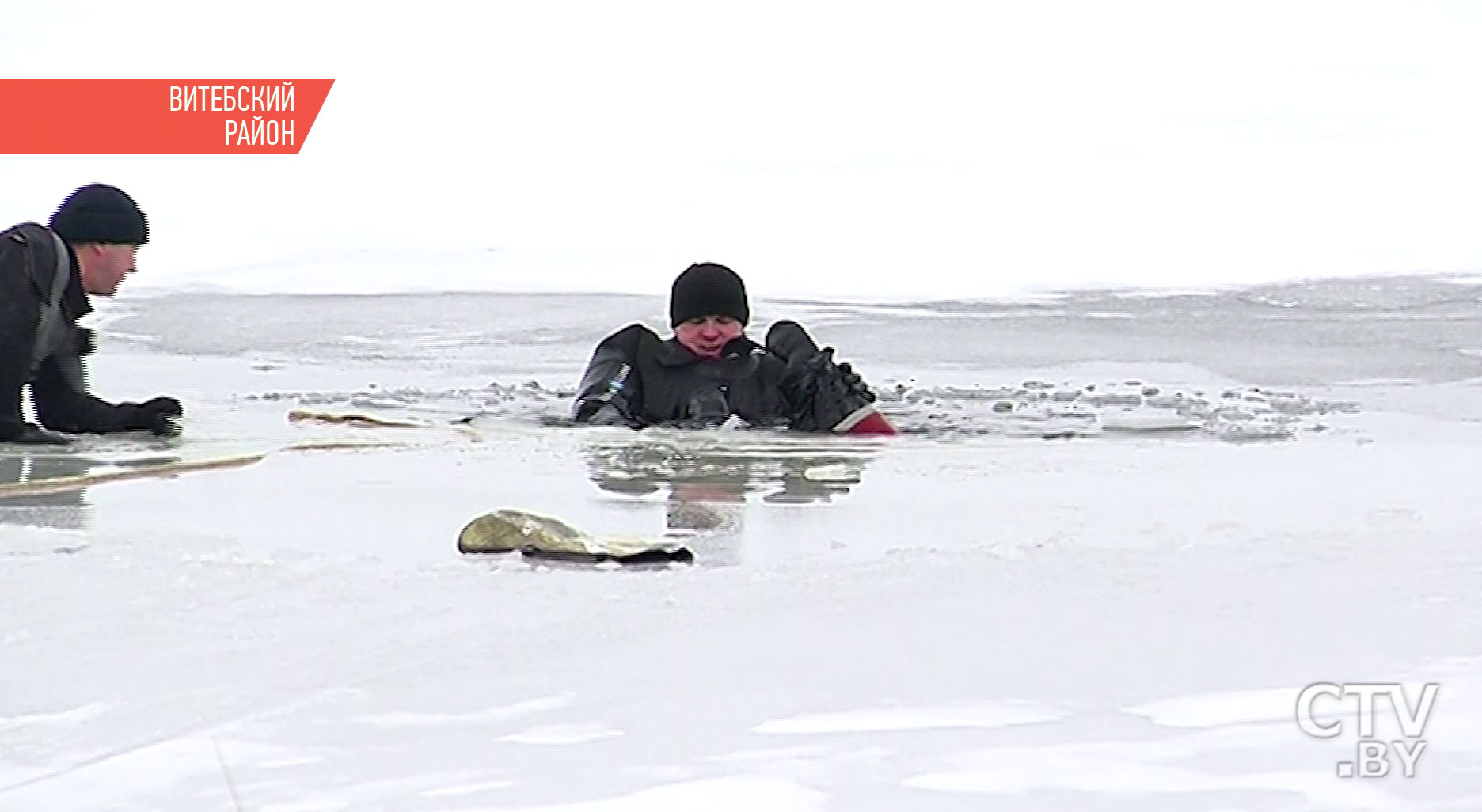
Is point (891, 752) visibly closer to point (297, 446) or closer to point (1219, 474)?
point (1219, 474)

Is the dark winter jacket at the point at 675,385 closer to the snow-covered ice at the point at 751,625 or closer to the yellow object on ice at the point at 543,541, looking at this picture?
the snow-covered ice at the point at 751,625

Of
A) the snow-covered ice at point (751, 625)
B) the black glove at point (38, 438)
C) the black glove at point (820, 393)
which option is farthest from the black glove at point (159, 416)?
the black glove at point (820, 393)

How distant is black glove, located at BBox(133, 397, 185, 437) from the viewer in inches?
248

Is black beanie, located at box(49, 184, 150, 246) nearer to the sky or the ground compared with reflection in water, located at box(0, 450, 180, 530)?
nearer to the sky

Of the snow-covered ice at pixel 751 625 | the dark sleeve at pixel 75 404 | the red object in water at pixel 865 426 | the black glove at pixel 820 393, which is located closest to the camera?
the snow-covered ice at pixel 751 625

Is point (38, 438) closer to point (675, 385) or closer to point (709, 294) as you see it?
point (675, 385)

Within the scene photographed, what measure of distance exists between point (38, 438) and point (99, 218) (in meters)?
0.60

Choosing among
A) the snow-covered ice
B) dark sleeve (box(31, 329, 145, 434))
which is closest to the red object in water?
the snow-covered ice

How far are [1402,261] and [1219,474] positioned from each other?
916 centimetres

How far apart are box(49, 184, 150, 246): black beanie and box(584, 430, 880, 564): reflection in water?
1.36 metres

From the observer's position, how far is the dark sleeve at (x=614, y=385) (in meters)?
7.03

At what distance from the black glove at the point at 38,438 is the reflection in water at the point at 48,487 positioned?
203 millimetres

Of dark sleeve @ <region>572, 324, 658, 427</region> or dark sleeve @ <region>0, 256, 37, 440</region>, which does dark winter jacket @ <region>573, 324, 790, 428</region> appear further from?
dark sleeve @ <region>0, 256, 37, 440</region>

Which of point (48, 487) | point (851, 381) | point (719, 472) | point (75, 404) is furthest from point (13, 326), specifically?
point (851, 381)
